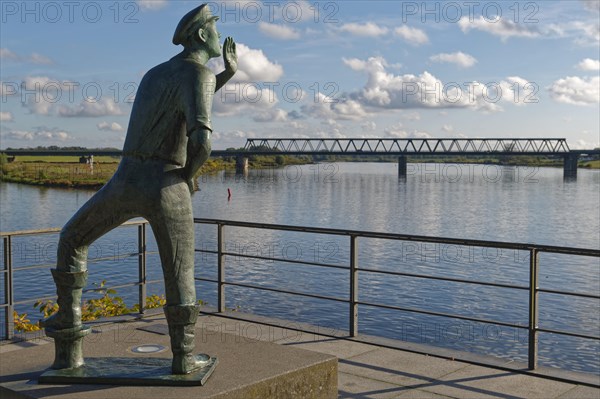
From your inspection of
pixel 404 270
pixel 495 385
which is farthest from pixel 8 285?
pixel 404 270

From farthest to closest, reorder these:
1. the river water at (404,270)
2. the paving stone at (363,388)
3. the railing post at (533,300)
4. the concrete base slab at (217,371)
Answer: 1. the river water at (404,270)
2. the railing post at (533,300)
3. the paving stone at (363,388)
4. the concrete base slab at (217,371)

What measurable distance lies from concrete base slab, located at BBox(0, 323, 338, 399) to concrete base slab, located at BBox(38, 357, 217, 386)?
1.4 inches

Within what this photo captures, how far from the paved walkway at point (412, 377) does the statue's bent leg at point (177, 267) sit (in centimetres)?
103

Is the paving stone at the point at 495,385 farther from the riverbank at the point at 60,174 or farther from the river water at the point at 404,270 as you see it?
the riverbank at the point at 60,174

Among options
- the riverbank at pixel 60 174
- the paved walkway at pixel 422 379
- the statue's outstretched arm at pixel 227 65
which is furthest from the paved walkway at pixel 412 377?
the riverbank at pixel 60 174

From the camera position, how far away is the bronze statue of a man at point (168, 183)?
4.11 m

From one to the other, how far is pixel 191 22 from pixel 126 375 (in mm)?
2108

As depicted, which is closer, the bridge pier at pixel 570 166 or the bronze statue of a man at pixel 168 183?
the bronze statue of a man at pixel 168 183

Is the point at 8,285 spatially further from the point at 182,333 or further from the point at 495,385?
the point at 495,385

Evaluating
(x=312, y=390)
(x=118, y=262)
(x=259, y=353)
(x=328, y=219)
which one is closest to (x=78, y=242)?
(x=259, y=353)

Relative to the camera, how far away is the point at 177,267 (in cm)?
424

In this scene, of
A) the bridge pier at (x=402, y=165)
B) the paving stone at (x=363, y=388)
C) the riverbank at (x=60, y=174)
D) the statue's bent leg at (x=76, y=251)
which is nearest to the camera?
the statue's bent leg at (x=76, y=251)

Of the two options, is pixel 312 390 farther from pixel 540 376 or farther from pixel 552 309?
pixel 552 309

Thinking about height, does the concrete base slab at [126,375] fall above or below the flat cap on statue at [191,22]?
below
